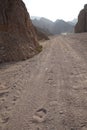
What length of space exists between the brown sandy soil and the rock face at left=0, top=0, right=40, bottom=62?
188 centimetres

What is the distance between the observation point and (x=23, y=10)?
479 inches

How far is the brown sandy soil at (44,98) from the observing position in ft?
12.3

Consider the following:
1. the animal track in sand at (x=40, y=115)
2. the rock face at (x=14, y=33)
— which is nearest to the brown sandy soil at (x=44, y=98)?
the animal track in sand at (x=40, y=115)

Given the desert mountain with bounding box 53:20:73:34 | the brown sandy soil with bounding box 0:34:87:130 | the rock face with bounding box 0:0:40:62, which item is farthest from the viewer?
the desert mountain with bounding box 53:20:73:34

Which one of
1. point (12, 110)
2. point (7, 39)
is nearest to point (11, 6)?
point (7, 39)

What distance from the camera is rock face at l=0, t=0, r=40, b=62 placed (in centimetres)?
937

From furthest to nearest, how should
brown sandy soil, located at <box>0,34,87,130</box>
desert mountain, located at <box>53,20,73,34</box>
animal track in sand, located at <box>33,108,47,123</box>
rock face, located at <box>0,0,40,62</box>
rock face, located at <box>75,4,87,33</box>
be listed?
desert mountain, located at <box>53,20,73,34</box> < rock face, located at <box>75,4,87,33</box> < rock face, located at <box>0,0,40,62</box> < animal track in sand, located at <box>33,108,47,123</box> < brown sandy soil, located at <box>0,34,87,130</box>

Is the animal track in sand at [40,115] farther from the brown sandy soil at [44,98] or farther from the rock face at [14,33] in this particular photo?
the rock face at [14,33]

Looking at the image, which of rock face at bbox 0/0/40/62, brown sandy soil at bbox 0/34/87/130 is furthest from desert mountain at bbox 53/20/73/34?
brown sandy soil at bbox 0/34/87/130

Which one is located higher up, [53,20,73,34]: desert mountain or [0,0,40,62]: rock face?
[0,0,40,62]: rock face

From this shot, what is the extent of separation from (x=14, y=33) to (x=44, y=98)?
630 cm

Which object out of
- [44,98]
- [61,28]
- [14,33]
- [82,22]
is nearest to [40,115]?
[44,98]

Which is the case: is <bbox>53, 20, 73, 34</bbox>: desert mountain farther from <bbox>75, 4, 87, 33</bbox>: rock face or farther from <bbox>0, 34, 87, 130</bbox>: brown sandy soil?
<bbox>0, 34, 87, 130</bbox>: brown sandy soil

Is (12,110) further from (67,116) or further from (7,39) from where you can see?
(7,39)
